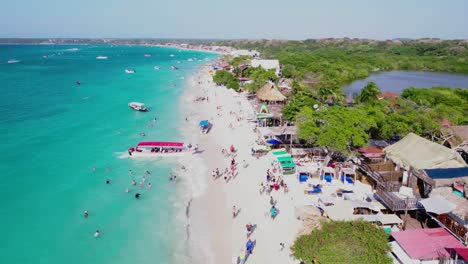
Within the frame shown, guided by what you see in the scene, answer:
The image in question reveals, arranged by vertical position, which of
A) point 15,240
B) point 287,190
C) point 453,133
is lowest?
point 15,240

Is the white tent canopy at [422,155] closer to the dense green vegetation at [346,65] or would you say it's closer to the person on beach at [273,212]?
the person on beach at [273,212]

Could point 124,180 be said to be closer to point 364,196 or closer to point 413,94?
point 364,196

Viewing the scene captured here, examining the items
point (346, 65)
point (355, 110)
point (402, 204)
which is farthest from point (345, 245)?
point (346, 65)

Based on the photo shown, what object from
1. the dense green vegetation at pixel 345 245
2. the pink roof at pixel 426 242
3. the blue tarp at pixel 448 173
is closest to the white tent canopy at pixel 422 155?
the blue tarp at pixel 448 173

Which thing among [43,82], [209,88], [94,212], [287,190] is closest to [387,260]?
[287,190]

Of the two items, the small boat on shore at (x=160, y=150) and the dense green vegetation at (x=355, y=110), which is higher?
the dense green vegetation at (x=355, y=110)

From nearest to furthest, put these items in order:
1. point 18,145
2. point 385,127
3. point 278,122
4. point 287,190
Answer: point 287,190, point 385,127, point 18,145, point 278,122
